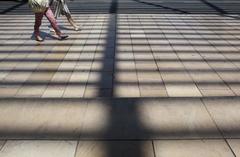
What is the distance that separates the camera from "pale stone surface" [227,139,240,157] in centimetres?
333

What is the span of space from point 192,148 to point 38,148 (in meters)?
1.54

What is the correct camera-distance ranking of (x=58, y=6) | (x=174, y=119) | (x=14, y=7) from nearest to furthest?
(x=174, y=119), (x=58, y=6), (x=14, y=7)

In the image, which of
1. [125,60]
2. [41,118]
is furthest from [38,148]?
[125,60]

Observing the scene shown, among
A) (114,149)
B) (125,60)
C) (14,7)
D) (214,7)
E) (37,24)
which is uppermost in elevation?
(114,149)

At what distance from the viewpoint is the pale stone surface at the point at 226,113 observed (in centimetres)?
374

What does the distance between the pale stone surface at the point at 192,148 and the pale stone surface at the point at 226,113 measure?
0.27m

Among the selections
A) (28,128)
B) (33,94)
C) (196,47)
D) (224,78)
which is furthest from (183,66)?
(28,128)

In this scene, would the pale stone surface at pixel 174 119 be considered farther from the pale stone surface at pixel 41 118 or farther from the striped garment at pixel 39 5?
the striped garment at pixel 39 5

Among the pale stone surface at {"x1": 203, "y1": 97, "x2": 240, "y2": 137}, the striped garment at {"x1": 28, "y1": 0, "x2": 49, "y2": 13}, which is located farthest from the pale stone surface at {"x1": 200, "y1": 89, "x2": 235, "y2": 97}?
the striped garment at {"x1": 28, "y1": 0, "x2": 49, "y2": 13}

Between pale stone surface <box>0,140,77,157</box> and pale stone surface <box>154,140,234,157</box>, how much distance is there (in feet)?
2.91

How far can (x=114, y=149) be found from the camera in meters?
3.36

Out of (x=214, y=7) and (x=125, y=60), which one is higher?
(x=125, y=60)

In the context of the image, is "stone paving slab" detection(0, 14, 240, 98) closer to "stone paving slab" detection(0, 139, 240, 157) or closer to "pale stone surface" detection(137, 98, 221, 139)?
"pale stone surface" detection(137, 98, 221, 139)

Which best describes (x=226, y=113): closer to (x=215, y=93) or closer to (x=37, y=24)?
(x=215, y=93)
